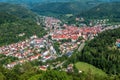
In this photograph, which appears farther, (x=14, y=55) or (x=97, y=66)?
(x=14, y=55)

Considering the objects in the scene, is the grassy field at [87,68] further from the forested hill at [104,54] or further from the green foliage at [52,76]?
the green foliage at [52,76]

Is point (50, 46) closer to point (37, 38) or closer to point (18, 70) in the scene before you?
point (37, 38)

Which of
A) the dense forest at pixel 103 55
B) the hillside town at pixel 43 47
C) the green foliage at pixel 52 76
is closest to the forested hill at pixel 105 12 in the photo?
the hillside town at pixel 43 47

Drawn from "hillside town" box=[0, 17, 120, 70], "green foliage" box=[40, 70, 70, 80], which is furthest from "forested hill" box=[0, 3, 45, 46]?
"green foliage" box=[40, 70, 70, 80]

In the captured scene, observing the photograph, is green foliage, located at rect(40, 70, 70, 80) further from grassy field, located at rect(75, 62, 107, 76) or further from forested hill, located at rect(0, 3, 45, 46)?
forested hill, located at rect(0, 3, 45, 46)

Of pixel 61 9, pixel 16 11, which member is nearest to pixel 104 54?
pixel 16 11

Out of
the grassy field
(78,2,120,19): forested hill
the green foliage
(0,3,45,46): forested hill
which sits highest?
the green foliage

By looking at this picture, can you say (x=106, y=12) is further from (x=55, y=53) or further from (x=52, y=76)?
(x=52, y=76)

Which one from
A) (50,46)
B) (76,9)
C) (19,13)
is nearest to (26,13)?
(19,13)
